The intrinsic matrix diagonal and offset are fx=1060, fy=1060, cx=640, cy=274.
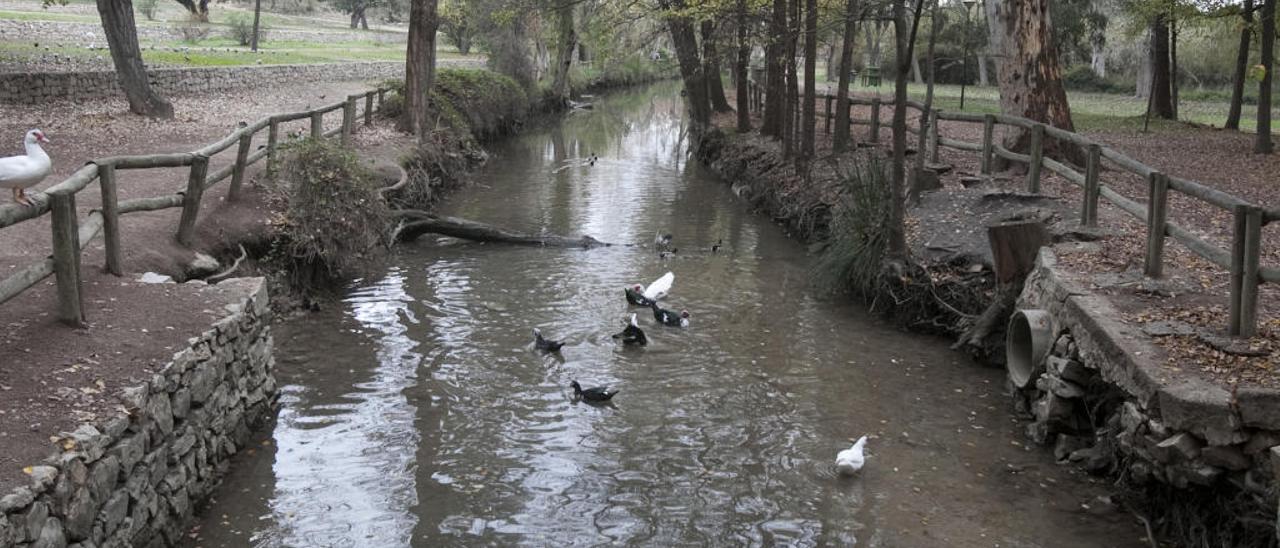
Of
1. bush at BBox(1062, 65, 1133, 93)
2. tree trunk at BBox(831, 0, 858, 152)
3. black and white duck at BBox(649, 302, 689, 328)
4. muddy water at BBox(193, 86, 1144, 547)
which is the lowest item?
muddy water at BBox(193, 86, 1144, 547)

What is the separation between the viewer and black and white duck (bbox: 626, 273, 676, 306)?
452 inches

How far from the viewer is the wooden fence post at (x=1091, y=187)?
32.5 feet

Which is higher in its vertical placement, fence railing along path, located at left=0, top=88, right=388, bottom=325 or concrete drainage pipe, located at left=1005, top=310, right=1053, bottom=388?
fence railing along path, located at left=0, top=88, right=388, bottom=325

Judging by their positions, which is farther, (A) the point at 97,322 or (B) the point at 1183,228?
(B) the point at 1183,228

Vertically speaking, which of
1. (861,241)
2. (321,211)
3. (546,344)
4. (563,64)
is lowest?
(546,344)

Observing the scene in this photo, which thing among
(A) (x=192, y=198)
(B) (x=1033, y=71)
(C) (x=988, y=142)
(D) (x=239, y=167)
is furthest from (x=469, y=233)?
(B) (x=1033, y=71)

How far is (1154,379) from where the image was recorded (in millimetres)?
6363

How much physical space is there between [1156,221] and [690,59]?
1712 cm

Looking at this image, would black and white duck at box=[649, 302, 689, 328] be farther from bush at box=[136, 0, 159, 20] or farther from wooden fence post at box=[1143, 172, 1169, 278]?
bush at box=[136, 0, 159, 20]

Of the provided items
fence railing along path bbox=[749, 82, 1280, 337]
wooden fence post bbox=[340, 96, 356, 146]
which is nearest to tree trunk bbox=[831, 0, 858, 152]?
fence railing along path bbox=[749, 82, 1280, 337]

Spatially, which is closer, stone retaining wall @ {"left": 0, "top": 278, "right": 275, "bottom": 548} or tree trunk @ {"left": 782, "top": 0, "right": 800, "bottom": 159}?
stone retaining wall @ {"left": 0, "top": 278, "right": 275, "bottom": 548}

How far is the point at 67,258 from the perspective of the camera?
656 centimetres

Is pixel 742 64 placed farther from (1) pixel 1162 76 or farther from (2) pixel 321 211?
(2) pixel 321 211

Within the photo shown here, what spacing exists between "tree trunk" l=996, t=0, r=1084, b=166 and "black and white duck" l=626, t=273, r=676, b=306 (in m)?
6.03
